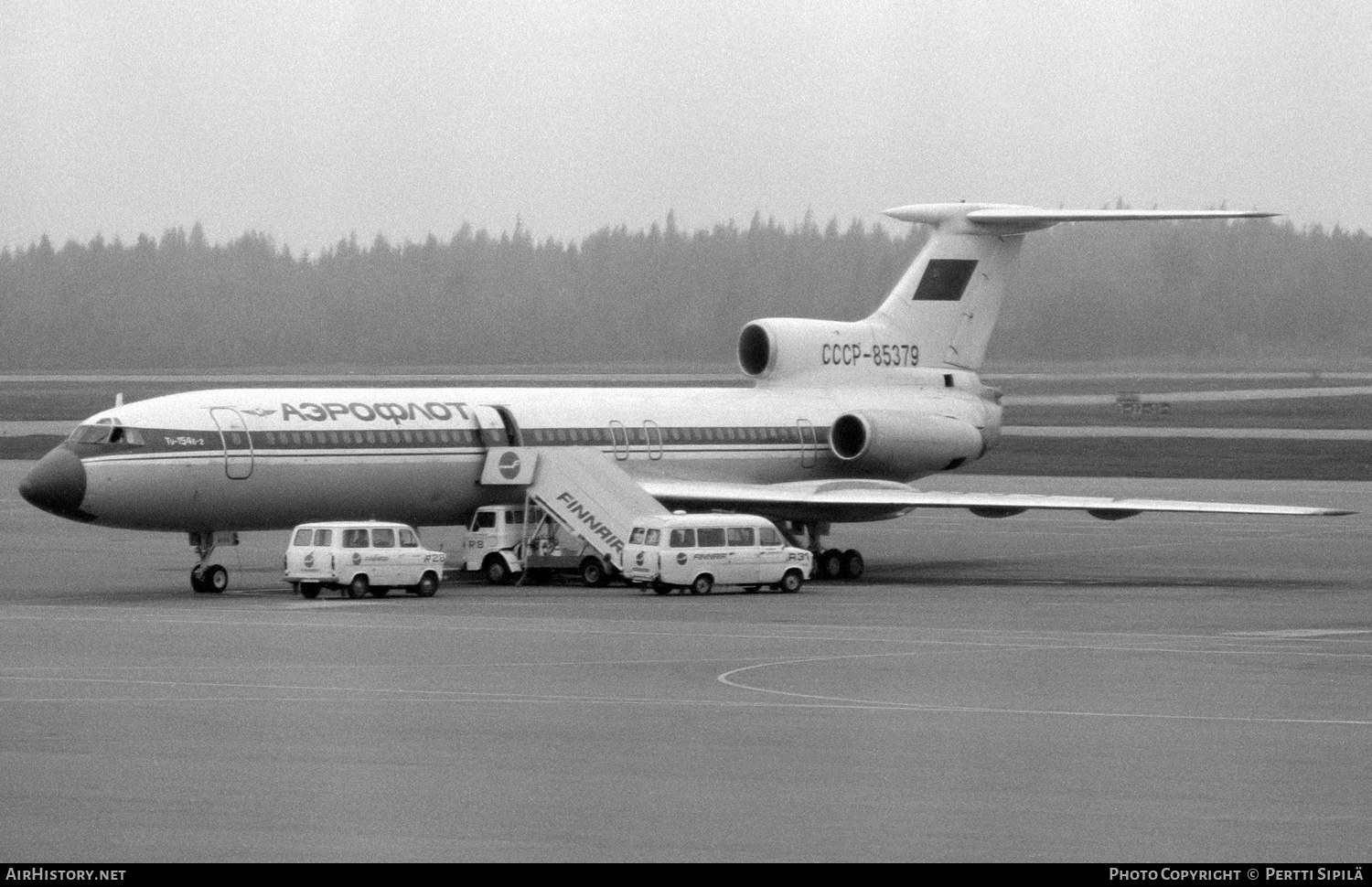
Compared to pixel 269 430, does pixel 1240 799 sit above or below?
below

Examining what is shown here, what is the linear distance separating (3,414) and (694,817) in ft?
326

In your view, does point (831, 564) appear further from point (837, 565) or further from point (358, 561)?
point (358, 561)

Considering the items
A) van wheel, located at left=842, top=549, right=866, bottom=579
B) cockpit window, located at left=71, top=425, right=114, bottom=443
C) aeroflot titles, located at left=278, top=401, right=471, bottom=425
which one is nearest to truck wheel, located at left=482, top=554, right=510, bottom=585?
aeroflot titles, located at left=278, top=401, right=471, bottom=425

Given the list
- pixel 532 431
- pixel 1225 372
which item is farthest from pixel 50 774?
pixel 1225 372

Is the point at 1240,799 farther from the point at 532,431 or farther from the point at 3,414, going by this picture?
the point at 3,414

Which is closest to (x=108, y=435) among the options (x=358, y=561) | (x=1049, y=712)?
(x=358, y=561)

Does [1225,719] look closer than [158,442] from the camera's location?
Yes

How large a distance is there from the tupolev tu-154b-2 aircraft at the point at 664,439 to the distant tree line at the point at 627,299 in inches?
803

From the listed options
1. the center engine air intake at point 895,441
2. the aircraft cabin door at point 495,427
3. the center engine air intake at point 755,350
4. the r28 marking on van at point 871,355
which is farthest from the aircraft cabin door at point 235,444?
the r28 marking on van at point 871,355

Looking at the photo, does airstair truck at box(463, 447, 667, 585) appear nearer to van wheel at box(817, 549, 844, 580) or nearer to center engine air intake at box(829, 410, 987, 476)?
van wheel at box(817, 549, 844, 580)

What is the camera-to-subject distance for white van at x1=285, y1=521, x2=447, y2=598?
3431 cm

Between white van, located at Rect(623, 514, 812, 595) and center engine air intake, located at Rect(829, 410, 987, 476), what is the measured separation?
817cm

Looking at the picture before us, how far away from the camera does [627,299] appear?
3002 inches
